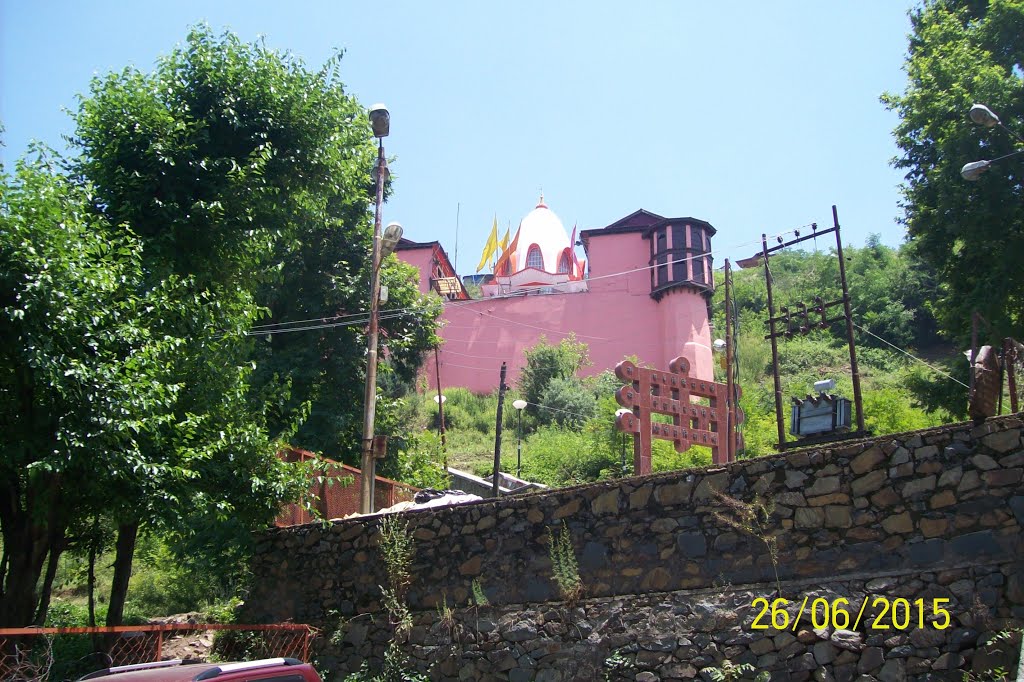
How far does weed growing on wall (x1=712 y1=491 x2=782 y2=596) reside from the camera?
8.05m

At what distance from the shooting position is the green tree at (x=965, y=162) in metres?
17.0

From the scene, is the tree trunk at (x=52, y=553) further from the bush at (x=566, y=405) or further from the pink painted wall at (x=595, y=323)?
the pink painted wall at (x=595, y=323)

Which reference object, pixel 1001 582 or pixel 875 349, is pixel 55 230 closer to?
pixel 1001 582

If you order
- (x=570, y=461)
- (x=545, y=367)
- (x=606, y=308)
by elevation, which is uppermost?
(x=606, y=308)

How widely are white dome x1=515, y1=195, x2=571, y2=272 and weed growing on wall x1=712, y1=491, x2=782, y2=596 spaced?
4232 centimetres

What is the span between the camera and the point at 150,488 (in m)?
9.23

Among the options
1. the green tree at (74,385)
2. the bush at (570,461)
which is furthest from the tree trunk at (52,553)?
the bush at (570,461)

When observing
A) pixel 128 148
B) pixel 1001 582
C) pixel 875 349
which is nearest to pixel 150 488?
pixel 128 148

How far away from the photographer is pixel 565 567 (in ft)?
29.9

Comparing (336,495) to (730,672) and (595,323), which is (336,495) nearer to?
(730,672)

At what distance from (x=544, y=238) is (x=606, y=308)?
30.7 feet

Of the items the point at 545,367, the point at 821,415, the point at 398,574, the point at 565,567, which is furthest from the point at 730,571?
the point at 545,367

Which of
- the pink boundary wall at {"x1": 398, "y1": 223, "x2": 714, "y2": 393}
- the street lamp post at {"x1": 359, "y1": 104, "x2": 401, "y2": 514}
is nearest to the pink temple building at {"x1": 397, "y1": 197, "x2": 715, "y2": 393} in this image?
the pink boundary wall at {"x1": 398, "y1": 223, "x2": 714, "y2": 393}

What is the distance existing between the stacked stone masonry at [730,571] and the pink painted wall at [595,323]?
103ft
